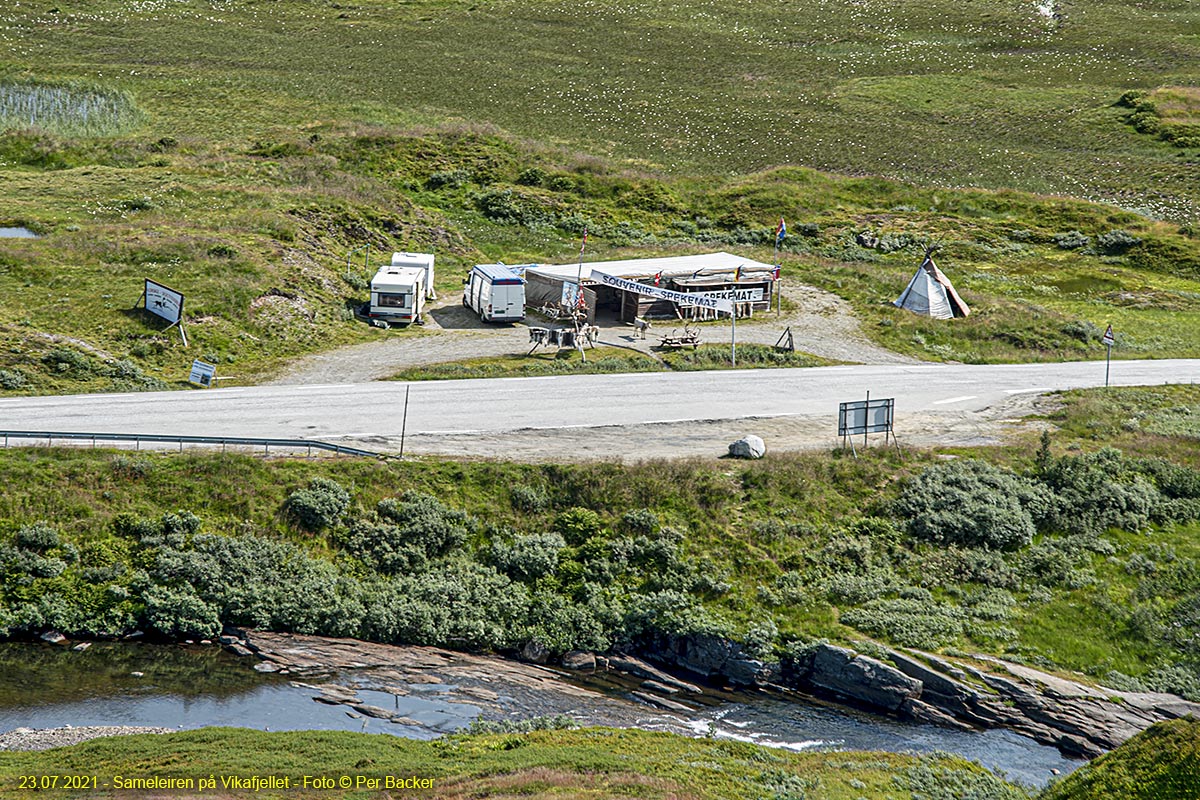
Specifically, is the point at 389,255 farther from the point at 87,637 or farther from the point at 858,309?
the point at 87,637

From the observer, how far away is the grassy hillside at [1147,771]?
22984 mm

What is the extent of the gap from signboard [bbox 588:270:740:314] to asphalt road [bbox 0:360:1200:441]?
635 centimetres

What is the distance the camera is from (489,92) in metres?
101

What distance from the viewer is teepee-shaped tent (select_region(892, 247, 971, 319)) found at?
2256 inches

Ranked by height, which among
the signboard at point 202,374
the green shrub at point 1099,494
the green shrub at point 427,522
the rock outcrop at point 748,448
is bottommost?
the green shrub at point 427,522

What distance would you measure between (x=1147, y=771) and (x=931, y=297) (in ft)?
119

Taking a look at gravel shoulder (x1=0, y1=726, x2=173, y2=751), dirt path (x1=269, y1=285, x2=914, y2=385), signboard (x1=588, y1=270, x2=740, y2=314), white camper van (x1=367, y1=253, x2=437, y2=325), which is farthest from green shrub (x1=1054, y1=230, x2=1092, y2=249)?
gravel shoulder (x1=0, y1=726, x2=173, y2=751)

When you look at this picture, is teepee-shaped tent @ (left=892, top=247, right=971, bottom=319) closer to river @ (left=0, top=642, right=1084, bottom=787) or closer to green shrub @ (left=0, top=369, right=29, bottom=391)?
river @ (left=0, top=642, right=1084, bottom=787)

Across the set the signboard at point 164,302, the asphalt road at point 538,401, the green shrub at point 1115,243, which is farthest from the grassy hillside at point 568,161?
the asphalt road at point 538,401

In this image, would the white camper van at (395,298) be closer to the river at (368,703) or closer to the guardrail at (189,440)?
the guardrail at (189,440)

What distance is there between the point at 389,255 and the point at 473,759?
3917cm

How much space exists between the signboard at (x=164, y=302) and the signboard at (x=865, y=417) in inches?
1005

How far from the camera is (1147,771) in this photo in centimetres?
2355

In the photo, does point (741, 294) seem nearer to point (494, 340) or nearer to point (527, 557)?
point (494, 340)
